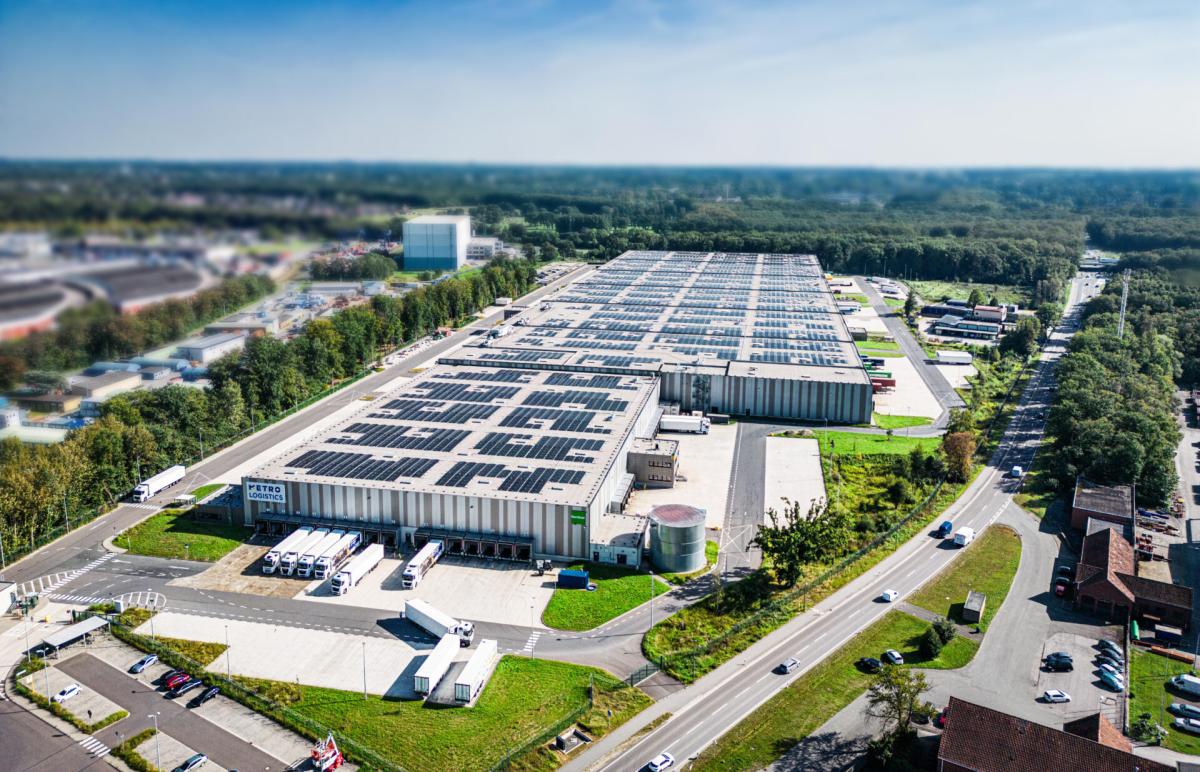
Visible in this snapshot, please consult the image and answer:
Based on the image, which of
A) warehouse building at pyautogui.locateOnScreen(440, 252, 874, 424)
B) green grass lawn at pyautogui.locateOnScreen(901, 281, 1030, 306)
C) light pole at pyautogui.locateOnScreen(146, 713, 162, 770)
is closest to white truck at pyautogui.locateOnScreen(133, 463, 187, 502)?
light pole at pyautogui.locateOnScreen(146, 713, 162, 770)

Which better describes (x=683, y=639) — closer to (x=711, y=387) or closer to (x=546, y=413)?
(x=546, y=413)

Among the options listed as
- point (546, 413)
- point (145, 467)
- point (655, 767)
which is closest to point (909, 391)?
point (546, 413)

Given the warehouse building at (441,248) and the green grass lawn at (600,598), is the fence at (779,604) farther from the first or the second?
the warehouse building at (441,248)

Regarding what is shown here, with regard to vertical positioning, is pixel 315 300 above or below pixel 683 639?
above

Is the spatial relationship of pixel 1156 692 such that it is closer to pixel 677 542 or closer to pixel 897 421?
pixel 677 542

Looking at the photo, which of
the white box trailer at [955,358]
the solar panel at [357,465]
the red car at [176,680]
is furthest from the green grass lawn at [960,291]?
the red car at [176,680]

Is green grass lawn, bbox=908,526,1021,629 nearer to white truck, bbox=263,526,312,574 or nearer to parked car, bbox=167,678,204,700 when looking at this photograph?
white truck, bbox=263,526,312,574
